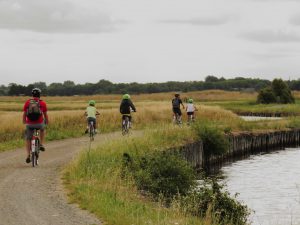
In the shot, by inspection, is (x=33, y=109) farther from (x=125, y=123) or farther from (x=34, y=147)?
(x=125, y=123)

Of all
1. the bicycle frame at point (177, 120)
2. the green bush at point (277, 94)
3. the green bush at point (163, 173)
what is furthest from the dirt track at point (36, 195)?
the green bush at point (277, 94)

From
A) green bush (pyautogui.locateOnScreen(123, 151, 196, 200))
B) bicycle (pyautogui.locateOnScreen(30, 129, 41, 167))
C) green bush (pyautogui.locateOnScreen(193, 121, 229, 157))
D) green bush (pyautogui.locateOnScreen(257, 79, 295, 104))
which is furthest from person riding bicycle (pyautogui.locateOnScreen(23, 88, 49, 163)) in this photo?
green bush (pyautogui.locateOnScreen(257, 79, 295, 104))

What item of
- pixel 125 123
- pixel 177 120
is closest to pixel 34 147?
pixel 125 123

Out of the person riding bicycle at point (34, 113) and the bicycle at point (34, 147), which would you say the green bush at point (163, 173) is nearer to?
the bicycle at point (34, 147)

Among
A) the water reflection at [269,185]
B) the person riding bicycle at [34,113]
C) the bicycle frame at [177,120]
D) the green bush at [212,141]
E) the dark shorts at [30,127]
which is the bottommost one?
the water reflection at [269,185]

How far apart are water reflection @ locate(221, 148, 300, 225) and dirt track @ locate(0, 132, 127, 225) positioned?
6.49 metres

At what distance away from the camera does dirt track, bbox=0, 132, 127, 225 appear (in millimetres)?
11859

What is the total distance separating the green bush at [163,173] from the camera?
19.5 metres

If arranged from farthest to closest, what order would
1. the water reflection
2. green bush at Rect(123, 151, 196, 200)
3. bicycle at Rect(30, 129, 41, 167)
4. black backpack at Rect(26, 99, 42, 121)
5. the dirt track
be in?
the water reflection < bicycle at Rect(30, 129, 41, 167) < green bush at Rect(123, 151, 196, 200) < black backpack at Rect(26, 99, 42, 121) < the dirt track

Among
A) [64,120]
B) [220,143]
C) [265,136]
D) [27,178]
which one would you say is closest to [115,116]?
[64,120]

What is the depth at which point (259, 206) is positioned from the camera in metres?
23.5

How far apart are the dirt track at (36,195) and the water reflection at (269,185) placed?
255 inches

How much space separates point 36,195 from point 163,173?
23.9ft

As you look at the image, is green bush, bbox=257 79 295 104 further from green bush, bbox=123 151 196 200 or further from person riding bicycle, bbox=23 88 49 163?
person riding bicycle, bbox=23 88 49 163
